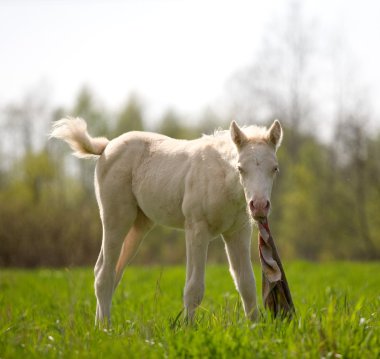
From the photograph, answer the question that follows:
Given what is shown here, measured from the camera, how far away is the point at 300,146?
33.1 metres

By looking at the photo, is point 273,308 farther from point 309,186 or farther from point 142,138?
point 309,186

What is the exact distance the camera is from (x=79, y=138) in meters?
7.61

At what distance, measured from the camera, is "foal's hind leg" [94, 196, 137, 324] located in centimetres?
703

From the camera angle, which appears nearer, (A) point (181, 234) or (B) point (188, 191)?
(B) point (188, 191)

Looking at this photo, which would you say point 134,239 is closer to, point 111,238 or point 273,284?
point 111,238

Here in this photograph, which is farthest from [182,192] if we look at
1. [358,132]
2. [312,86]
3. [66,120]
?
[312,86]

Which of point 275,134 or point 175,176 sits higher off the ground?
point 275,134

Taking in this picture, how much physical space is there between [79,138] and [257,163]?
2.98 metres

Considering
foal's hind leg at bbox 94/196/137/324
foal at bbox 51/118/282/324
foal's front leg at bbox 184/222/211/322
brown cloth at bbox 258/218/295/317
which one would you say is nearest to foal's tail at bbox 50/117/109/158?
foal at bbox 51/118/282/324

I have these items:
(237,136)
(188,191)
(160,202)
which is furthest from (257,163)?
(160,202)

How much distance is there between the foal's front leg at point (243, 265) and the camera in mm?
6242

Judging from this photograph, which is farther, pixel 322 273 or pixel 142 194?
pixel 322 273

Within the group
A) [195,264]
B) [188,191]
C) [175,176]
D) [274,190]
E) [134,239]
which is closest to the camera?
[195,264]

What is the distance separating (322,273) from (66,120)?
8.34m
